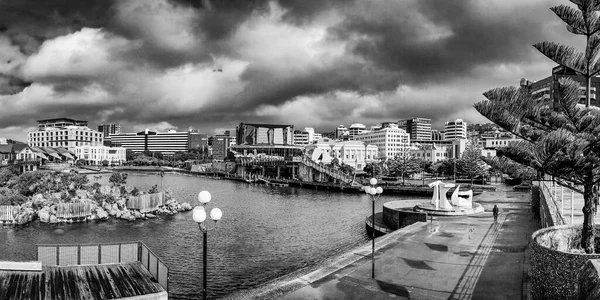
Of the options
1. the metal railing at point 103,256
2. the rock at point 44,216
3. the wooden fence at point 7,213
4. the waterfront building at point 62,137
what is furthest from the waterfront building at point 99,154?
the metal railing at point 103,256

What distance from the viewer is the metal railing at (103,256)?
570 inches

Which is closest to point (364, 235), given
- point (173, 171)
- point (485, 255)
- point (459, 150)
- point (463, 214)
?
point (463, 214)

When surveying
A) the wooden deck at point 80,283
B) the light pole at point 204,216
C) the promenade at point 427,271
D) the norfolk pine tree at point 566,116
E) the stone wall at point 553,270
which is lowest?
the promenade at point 427,271

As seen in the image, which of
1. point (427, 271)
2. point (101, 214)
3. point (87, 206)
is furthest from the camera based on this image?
point (101, 214)

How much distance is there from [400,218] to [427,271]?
49.9ft

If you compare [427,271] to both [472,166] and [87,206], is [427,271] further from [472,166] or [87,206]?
[472,166]

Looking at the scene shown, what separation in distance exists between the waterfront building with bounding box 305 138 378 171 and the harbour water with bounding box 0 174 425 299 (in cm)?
10141

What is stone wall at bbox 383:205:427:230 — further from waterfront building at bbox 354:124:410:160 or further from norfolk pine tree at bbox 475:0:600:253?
waterfront building at bbox 354:124:410:160

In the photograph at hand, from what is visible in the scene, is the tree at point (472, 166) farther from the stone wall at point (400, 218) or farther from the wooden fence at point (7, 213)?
the wooden fence at point (7, 213)

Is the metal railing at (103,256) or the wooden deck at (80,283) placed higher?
the metal railing at (103,256)

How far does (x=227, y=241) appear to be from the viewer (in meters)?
30.2

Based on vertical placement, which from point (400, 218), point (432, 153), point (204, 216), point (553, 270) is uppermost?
point (432, 153)

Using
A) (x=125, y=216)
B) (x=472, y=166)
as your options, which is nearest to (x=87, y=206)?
(x=125, y=216)

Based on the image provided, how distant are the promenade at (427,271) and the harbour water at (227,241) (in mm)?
5910
